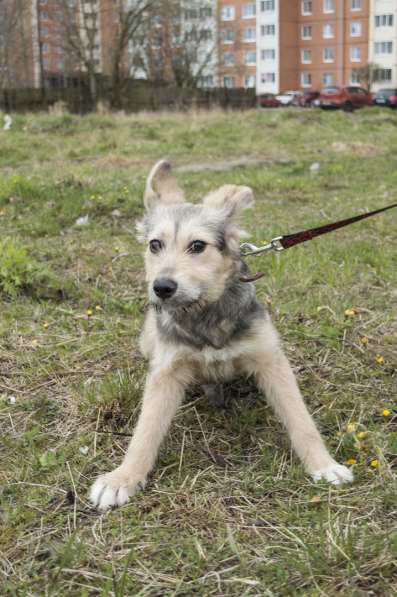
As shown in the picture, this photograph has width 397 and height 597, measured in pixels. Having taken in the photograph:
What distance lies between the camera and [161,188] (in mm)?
3656

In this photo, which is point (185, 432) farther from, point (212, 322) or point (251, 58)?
point (251, 58)

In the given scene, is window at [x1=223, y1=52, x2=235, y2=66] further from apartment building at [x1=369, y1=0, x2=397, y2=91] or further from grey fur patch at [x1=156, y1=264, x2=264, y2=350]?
grey fur patch at [x1=156, y1=264, x2=264, y2=350]

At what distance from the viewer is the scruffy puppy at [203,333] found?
2.80 meters

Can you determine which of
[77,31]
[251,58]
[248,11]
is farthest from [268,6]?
[77,31]

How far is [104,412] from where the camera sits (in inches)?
Answer: 129

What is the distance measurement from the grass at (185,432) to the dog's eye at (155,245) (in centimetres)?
79

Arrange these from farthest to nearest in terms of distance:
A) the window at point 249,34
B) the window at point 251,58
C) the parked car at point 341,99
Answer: the window at point 251,58 < the window at point 249,34 < the parked car at point 341,99

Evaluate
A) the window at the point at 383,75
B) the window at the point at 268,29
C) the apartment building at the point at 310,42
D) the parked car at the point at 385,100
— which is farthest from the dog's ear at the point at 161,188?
the window at the point at 268,29

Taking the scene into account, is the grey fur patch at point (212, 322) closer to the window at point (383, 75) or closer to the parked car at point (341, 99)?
the parked car at point (341, 99)

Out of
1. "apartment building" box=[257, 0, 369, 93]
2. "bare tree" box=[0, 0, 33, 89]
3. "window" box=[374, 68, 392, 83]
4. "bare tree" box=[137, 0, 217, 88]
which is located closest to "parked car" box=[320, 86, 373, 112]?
"bare tree" box=[137, 0, 217, 88]

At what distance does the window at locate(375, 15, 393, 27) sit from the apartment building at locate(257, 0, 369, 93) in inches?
42.9

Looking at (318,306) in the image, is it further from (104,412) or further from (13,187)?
(13,187)

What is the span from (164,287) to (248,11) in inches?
2804

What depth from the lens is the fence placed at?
94.1 ft
